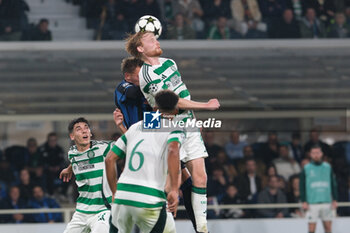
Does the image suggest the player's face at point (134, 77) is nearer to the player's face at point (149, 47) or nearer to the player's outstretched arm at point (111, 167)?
the player's face at point (149, 47)

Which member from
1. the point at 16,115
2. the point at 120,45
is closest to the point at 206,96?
the point at 120,45

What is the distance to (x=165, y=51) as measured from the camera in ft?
53.2

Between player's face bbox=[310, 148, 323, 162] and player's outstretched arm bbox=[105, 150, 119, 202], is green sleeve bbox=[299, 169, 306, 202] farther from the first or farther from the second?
player's outstretched arm bbox=[105, 150, 119, 202]

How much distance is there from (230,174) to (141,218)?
7.26m

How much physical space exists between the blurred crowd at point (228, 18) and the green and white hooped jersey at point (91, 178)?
8420 millimetres

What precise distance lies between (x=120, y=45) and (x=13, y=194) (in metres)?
4.49

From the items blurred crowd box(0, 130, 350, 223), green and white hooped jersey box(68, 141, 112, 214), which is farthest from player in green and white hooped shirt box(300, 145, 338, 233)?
green and white hooped jersey box(68, 141, 112, 214)

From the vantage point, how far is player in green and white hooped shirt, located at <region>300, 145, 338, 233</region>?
12.1 meters

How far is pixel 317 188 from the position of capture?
1213 cm

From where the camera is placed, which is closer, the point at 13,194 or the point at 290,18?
the point at 13,194

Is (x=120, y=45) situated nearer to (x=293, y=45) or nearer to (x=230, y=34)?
(x=230, y=34)

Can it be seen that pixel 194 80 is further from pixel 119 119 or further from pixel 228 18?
pixel 119 119

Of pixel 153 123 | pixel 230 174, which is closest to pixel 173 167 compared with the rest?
pixel 153 123

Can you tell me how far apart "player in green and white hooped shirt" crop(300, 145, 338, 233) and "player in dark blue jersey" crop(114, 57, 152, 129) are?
5.37m
